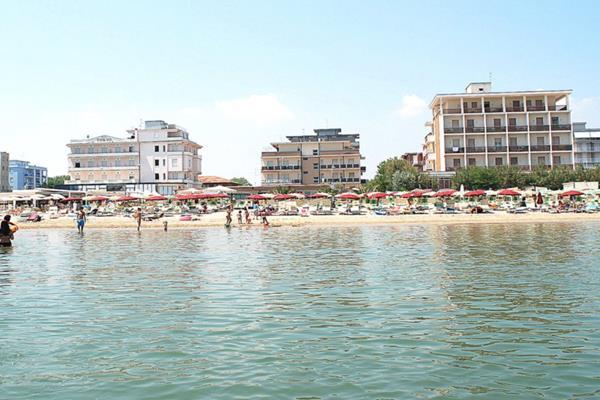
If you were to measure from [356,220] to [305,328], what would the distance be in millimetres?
34916

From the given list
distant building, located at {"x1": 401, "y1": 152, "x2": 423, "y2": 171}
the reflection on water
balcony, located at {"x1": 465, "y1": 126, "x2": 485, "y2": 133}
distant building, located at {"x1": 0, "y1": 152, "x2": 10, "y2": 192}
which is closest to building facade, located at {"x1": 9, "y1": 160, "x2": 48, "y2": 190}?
distant building, located at {"x1": 0, "y1": 152, "x2": 10, "y2": 192}

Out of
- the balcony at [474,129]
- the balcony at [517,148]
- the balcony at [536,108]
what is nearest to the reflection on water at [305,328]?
the balcony at [474,129]

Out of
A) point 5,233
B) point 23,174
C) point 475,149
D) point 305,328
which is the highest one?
point 23,174

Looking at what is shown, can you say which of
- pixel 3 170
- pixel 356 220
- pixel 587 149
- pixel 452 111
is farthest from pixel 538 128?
pixel 3 170

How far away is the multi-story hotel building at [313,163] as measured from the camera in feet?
282

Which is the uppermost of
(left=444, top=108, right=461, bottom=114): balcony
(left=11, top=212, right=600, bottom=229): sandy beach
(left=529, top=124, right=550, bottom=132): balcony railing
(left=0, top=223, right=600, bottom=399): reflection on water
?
(left=444, top=108, right=461, bottom=114): balcony

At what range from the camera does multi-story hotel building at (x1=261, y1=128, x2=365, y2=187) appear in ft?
282

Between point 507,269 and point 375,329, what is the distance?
8582 mm

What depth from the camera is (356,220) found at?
44344 mm

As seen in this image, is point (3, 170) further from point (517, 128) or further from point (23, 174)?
point (517, 128)

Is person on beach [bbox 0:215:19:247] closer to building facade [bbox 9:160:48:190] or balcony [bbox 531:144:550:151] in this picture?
balcony [bbox 531:144:550:151]

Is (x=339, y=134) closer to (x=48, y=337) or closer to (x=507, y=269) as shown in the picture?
(x=507, y=269)

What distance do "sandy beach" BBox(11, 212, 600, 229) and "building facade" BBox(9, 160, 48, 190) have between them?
110 metres

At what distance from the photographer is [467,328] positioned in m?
9.55
